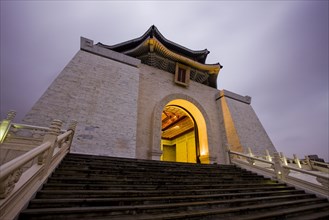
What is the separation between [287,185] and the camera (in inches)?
201

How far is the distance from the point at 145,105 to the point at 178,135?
7218mm

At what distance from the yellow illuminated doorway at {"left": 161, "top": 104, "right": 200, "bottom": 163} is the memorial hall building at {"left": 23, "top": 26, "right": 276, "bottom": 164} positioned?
0.10 meters

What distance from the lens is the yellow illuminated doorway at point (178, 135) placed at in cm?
1328

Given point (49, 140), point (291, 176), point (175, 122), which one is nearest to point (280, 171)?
point (291, 176)

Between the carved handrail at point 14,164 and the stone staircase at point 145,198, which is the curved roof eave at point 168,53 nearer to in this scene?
the stone staircase at point 145,198

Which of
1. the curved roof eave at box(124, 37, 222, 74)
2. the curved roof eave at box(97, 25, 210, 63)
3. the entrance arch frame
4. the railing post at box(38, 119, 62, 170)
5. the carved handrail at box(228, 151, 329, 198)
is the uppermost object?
the curved roof eave at box(97, 25, 210, 63)

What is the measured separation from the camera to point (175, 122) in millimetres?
14523

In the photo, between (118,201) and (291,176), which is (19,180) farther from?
(291,176)

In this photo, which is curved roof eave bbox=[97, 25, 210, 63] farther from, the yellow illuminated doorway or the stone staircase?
the stone staircase

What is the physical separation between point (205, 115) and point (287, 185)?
6.46 m

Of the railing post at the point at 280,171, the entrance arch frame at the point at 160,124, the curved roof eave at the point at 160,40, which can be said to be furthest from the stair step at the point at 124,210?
the curved roof eave at the point at 160,40

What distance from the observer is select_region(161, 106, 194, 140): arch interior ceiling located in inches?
528

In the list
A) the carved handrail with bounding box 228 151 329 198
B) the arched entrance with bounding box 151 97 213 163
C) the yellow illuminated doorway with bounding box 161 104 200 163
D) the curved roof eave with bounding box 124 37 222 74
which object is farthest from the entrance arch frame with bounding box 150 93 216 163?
the carved handrail with bounding box 228 151 329 198

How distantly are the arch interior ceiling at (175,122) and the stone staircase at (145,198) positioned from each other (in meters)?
8.87
